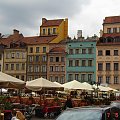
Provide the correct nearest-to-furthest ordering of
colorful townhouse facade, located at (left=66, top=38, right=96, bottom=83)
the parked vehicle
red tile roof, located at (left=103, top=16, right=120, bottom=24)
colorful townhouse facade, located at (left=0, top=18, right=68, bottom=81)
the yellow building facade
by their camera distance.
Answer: the parked vehicle → colorful townhouse facade, located at (left=66, top=38, right=96, bottom=83) → colorful townhouse facade, located at (left=0, top=18, right=68, bottom=81) → red tile roof, located at (left=103, top=16, right=120, bottom=24) → the yellow building facade

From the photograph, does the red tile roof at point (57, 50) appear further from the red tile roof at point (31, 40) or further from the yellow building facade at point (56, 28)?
the yellow building facade at point (56, 28)

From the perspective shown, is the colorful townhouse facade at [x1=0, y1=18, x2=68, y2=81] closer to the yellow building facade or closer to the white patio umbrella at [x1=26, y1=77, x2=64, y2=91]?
the yellow building facade

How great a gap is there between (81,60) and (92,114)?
6347 centimetres

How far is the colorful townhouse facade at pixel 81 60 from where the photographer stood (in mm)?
71875

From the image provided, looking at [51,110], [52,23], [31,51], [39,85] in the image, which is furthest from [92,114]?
[52,23]

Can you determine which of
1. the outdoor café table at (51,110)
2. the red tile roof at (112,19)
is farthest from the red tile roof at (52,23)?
the outdoor café table at (51,110)

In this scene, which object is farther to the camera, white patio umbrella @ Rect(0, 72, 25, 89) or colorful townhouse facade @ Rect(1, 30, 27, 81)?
colorful townhouse facade @ Rect(1, 30, 27, 81)

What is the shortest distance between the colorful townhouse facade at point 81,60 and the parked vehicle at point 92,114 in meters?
61.5

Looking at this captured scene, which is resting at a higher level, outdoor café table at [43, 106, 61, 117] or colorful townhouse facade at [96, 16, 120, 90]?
colorful townhouse facade at [96, 16, 120, 90]

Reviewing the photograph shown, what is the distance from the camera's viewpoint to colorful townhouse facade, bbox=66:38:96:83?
71875 millimetres

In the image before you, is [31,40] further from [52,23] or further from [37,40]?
[52,23]

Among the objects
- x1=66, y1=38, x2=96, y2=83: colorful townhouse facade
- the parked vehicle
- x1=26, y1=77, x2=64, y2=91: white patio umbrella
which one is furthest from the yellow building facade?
the parked vehicle

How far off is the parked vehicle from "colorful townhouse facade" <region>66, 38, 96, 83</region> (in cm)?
6154

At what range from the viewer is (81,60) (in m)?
72.8
